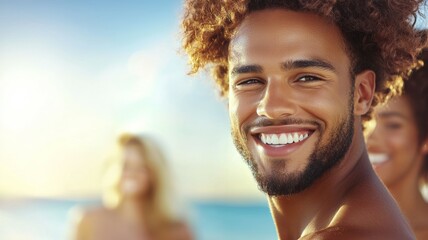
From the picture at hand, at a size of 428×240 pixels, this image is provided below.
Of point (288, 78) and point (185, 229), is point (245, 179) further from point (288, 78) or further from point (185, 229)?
point (288, 78)

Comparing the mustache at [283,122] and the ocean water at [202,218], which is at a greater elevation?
the ocean water at [202,218]

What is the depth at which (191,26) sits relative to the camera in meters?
3.88

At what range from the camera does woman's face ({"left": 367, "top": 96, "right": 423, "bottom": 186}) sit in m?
5.03

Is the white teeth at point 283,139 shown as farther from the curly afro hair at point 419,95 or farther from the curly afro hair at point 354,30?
the curly afro hair at point 419,95

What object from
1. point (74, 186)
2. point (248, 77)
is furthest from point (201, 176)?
point (248, 77)

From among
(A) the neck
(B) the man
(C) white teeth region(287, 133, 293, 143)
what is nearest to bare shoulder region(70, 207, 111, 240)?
(B) the man

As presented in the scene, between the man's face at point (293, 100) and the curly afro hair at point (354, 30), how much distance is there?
65 mm

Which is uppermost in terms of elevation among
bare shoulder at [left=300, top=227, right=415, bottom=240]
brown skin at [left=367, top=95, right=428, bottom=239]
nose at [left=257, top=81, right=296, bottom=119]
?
brown skin at [left=367, top=95, right=428, bottom=239]

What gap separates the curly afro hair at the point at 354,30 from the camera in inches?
131

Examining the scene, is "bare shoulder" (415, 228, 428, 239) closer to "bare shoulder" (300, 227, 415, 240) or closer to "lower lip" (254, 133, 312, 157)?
"lower lip" (254, 133, 312, 157)

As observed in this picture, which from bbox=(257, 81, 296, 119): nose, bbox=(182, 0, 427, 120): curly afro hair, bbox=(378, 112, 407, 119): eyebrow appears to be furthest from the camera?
bbox=(378, 112, 407, 119): eyebrow

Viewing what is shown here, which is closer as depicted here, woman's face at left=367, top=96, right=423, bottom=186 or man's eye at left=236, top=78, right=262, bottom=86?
man's eye at left=236, top=78, right=262, bottom=86

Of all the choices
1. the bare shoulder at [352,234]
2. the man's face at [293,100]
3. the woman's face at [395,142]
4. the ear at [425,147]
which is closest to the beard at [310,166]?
the man's face at [293,100]

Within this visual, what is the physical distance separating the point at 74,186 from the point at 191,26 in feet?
84.3
